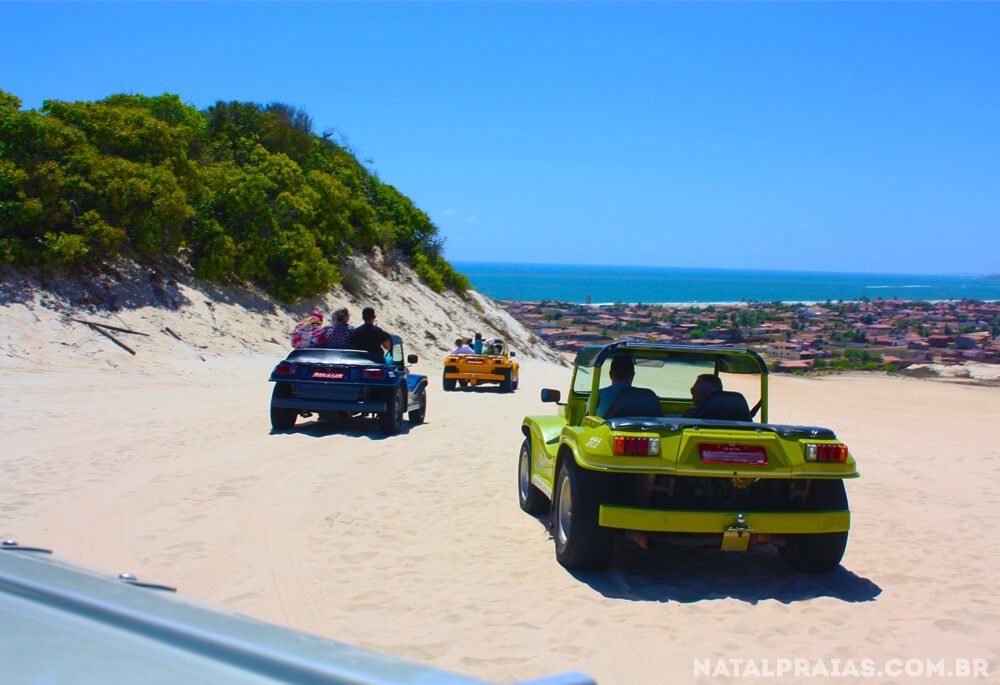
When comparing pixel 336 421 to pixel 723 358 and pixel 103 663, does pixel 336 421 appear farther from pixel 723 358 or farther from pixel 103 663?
pixel 103 663

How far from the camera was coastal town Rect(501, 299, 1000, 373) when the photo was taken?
129 ft

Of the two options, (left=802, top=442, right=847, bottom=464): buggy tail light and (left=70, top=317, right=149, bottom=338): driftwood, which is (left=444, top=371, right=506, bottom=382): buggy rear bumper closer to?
(left=70, top=317, right=149, bottom=338): driftwood

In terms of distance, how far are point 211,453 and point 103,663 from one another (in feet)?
29.8

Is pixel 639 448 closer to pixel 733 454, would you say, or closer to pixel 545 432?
pixel 733 454

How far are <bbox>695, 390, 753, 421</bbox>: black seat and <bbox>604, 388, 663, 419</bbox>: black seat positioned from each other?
1.31 ft

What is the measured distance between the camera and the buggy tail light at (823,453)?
6238 millimetres

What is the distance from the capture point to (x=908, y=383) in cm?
3344

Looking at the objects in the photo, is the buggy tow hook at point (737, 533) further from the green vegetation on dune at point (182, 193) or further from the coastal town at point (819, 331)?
the coastal town at point (819, 331)

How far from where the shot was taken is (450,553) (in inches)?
276

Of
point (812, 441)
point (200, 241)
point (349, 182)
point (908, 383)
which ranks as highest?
point (349, 182)

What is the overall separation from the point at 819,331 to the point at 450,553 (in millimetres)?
48058

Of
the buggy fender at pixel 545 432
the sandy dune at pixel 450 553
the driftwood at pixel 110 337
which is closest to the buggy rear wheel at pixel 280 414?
the sandy dune at pixel 450 553

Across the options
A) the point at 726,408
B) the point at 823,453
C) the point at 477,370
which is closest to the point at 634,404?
the point at 726,408

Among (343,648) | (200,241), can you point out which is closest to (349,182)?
(200,241)
